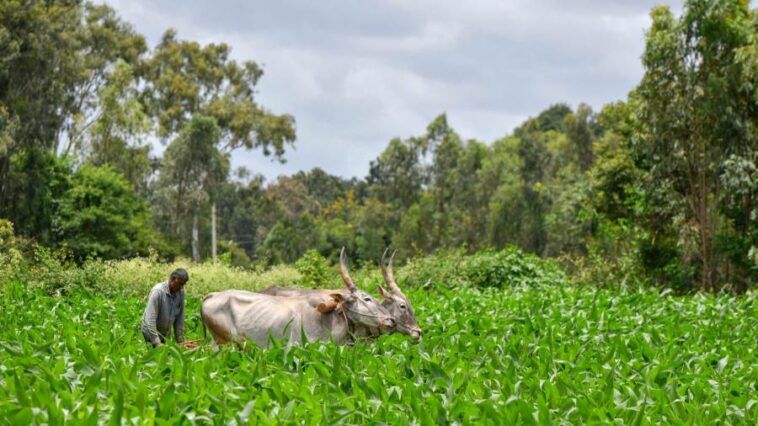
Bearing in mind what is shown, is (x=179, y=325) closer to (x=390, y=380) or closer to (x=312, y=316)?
(x=312, y=316)

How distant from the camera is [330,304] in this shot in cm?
770

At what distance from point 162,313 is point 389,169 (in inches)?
1763

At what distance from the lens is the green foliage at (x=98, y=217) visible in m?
29.5

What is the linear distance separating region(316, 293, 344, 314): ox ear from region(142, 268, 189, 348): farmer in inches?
50.2

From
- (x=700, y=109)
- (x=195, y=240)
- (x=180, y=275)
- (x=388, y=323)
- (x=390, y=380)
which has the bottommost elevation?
(x=390, y=380)

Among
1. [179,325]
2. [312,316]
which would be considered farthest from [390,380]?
[179,325]

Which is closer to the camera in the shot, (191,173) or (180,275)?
(180,275)

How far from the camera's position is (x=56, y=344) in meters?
6.18

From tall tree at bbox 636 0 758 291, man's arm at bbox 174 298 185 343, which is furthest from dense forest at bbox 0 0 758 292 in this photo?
man's arm at bbox 174 298 185 343

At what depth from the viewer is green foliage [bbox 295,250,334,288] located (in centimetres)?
1692

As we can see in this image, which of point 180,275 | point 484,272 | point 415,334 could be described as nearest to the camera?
point 415,334

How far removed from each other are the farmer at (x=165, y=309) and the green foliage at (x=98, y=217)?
71.4 feet

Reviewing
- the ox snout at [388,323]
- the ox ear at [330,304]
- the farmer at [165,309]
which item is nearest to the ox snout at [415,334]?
the ox snout at [388,323]

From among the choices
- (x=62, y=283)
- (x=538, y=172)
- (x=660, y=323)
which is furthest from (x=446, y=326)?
(x=538, y=172)
